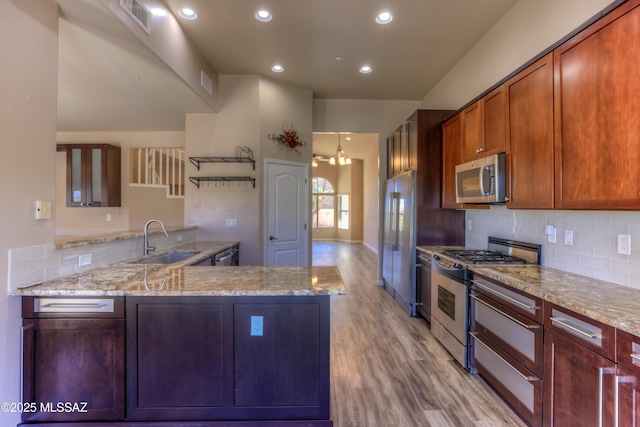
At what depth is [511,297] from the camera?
1.92 m

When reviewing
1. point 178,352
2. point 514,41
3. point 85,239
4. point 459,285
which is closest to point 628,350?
point 459,285

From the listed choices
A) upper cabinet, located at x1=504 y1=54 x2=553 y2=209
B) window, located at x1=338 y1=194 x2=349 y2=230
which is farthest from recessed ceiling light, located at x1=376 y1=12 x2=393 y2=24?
window, located at x1=338 y1=194 x2=349 y2=230

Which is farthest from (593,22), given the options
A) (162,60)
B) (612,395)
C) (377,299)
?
(377,299)

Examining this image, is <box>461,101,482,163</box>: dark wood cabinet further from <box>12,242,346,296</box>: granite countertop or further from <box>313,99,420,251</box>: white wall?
<box>313,99,420,251</box>: white wall

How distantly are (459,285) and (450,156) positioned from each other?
1.52m

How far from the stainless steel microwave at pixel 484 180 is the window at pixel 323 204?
9.70 m

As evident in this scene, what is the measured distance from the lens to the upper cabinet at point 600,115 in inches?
55.9

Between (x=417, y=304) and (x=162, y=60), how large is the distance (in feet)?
12.4

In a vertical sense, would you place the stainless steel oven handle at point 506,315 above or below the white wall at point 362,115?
below

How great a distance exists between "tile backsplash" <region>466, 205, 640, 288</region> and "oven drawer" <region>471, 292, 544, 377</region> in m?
0.58

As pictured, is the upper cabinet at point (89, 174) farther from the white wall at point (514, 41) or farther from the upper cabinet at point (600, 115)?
the upper cabinet at point (600, 115)

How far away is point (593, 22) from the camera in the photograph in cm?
161

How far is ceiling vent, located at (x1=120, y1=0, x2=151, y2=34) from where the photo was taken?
2.24 metres

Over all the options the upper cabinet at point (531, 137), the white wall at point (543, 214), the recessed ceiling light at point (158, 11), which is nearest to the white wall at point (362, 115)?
the white wall at point (543, 214)
